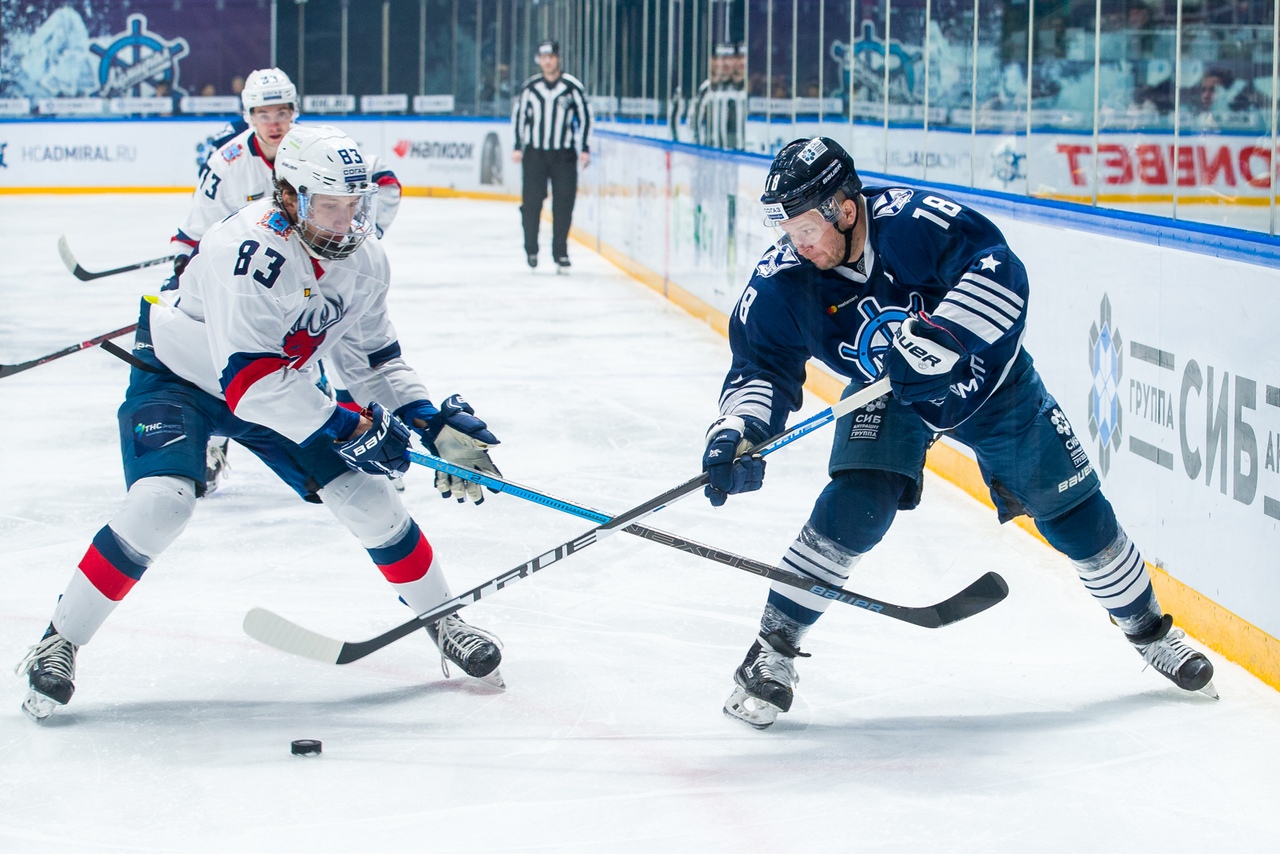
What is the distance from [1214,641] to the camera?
2662 mm

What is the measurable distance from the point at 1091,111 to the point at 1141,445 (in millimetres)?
1253

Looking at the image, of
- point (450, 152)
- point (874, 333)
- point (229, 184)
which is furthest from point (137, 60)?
point (874, 333)

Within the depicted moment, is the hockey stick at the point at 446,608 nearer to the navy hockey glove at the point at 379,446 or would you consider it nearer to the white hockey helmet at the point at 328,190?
the navy hockey glove at the point at 379,446

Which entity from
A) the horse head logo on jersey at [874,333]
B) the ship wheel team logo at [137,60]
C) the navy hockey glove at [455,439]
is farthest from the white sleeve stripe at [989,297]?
the ship wheel team logo at [137,60]

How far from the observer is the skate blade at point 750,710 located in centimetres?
234

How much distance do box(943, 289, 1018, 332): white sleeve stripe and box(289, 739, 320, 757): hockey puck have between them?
115 cm

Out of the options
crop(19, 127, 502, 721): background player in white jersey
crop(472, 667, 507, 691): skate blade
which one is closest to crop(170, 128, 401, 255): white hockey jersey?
crop(19, 127, 502, 721): background player in white jersey

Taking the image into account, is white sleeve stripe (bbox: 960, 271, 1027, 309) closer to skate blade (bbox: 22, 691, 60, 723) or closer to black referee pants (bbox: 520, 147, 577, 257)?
skate blade (bbox: 22, 691, 60, 723)

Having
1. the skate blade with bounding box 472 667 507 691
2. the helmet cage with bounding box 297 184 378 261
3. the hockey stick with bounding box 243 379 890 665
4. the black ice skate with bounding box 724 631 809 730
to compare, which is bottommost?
the skate blade with bounding box 472 667 507 691

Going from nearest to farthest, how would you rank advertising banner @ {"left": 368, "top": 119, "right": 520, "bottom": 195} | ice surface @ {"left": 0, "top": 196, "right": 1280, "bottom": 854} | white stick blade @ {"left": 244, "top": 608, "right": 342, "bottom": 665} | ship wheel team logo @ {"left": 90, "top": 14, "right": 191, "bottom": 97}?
ice surface @ {"left": 0, "top": 196, "right": 1280, "bottom": 854} → white stick blade @ {"left": 244, "top": 608, "right": 342, "bottom": 665} → advertising banner @ {"left": 368, "top": 119, "right": 520, "bottom": 195} → ship wheel team logo @ {"left": 90, "top": 14, "right": 191, "bottom": 97}

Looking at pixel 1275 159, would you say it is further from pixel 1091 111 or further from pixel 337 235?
pixel 337 235

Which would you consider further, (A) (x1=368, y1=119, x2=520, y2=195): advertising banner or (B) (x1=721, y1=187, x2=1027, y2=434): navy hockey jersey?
(A) (x1=368, y1=119, x2=520, y2=195): advertising banner

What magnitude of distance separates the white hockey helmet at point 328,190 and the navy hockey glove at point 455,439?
337 millimetres

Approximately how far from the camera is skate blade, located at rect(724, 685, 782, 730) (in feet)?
7.66
